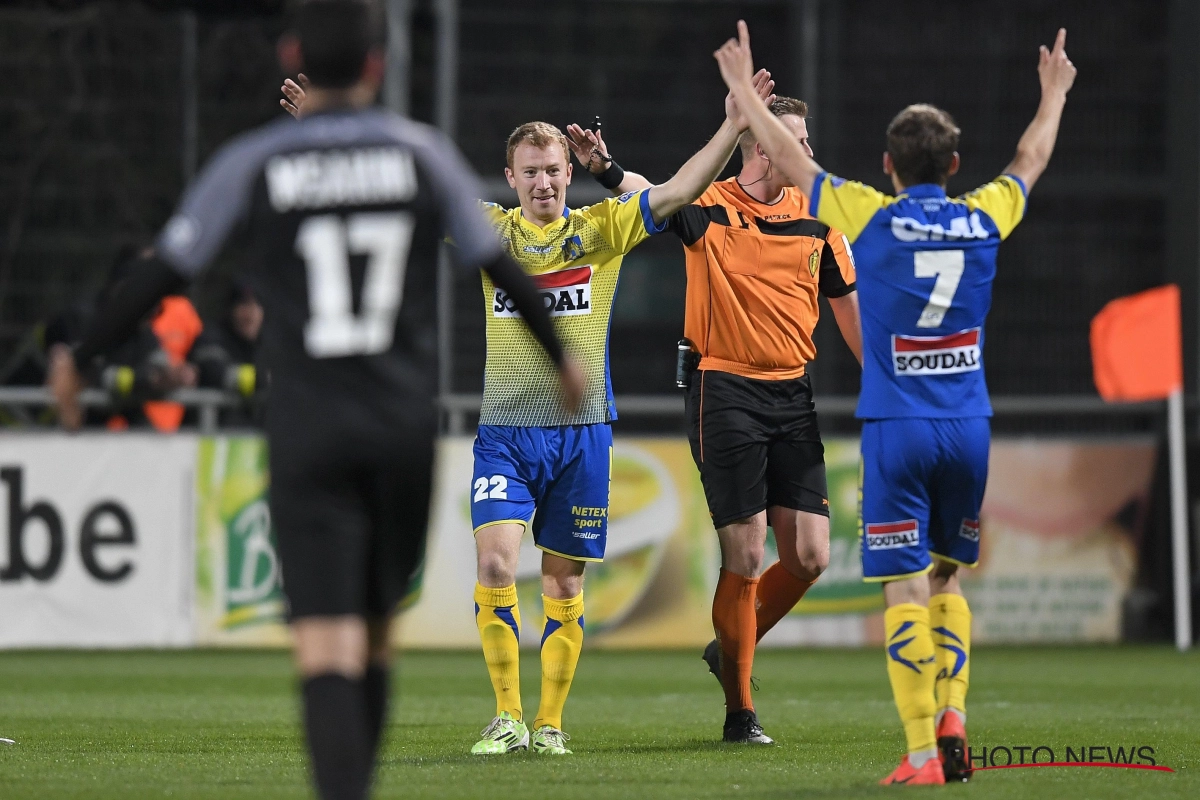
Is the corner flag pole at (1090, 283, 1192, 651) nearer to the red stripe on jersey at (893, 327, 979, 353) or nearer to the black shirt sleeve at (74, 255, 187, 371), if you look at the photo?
the red stripe on jersey at (893, 327, 979, 353)

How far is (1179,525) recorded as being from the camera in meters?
13.0

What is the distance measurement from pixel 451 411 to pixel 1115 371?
471 cm

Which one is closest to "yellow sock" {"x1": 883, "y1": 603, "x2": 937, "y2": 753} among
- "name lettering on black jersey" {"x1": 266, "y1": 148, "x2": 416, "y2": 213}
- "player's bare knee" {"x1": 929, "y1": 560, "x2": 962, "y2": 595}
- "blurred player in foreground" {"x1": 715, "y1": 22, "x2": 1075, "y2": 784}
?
"blurred player in foreground" {"x1": 715, "y1": 22, "x2": 1075, "y2": 784}

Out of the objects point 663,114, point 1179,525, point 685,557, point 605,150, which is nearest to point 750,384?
point 605,150

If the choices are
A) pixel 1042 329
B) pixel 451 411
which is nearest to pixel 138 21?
pixel 451 411

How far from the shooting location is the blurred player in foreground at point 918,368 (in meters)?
5.50

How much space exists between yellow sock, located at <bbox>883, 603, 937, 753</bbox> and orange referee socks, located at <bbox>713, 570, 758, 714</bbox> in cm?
170

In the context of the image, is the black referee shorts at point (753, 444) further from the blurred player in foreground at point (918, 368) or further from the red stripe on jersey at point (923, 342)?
the red stripe on jersey at point (923, 342)

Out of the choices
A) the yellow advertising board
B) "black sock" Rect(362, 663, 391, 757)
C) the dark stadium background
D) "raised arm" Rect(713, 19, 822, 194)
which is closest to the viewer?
"black sock" Rect(362, 663, 391, 757)

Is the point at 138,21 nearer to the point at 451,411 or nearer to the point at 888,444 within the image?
the point at 451,411

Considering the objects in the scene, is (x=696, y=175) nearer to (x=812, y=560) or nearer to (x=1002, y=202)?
(x=1002, y=202)

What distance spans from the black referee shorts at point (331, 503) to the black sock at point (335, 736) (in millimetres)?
155

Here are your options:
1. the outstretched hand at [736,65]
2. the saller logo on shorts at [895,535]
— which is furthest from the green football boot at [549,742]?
the outstretched hand at [736,65]

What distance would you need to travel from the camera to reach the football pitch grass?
5727 millimetres
